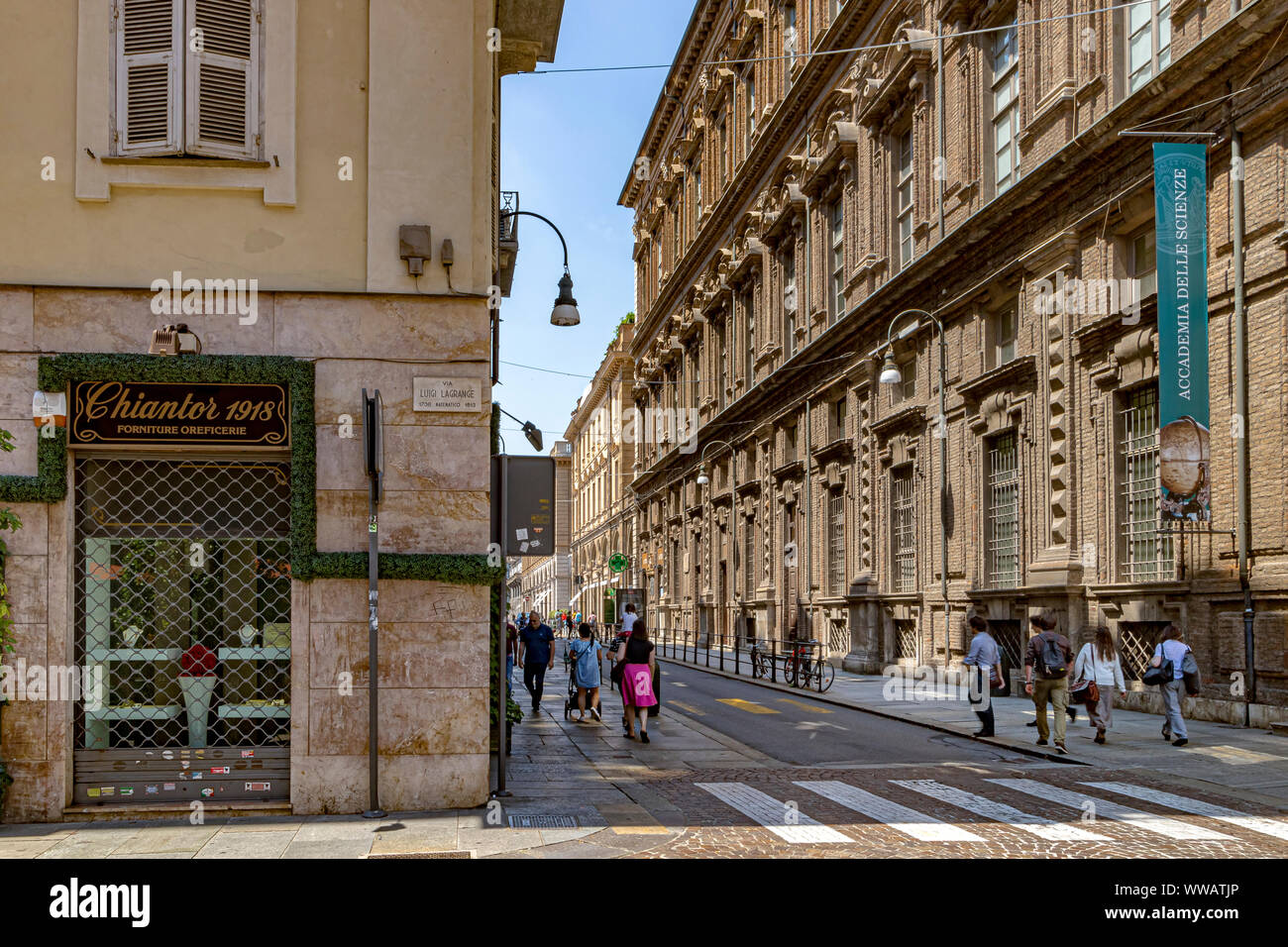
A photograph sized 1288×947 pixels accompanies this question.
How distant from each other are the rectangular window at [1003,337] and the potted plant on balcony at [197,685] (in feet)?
62.4

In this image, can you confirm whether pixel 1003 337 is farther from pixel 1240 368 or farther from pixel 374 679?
pixel 374 679

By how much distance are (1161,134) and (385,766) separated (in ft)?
52.0

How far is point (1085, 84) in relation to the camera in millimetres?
21781

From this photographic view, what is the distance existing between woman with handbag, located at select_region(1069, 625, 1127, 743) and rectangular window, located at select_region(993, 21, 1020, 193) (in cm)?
1095

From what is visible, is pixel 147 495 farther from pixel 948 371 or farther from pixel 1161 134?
pixel 948 371

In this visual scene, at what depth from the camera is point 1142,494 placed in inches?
802

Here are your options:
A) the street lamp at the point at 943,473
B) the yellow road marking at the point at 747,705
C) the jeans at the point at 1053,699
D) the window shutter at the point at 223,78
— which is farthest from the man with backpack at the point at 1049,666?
the window shutter at the point at 223,78

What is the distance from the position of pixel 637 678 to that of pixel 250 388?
816 cm

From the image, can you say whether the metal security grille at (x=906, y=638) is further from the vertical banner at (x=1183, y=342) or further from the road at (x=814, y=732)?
the vertical banner at (x=1183, y=342)

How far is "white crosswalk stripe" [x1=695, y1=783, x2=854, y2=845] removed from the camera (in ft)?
30.6

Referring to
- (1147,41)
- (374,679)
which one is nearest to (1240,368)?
(1147,41)

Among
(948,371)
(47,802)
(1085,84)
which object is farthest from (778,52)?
(47,802)

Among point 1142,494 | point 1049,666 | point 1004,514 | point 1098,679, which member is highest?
point 1142,494

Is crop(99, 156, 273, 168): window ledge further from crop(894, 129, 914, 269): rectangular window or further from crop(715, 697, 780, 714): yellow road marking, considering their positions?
crop(894, 129, 914, 269): rectangular window
